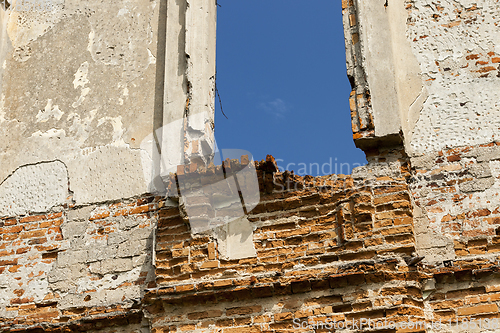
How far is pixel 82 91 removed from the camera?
19.4 feet

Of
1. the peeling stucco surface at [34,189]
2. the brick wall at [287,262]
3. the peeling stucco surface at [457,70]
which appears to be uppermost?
the peeling stucco surface at [457,70]

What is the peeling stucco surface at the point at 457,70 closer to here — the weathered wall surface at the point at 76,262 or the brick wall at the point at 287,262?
the brick wall at the point at 287,262

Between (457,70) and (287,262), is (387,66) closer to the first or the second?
(457,70)

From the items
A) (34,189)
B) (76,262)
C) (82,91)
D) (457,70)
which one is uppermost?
(82,91)

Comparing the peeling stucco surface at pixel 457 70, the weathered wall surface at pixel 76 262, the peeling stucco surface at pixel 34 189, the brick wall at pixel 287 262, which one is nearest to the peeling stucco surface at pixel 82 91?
the peeling stucco surface at pixel 34 189

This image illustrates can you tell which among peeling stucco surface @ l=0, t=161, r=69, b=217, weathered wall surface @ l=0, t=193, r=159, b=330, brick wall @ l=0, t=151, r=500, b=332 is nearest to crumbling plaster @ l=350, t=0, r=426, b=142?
brick wall @ l=0, t=151, r=500, b=332

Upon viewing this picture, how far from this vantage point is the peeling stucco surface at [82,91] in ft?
18.3

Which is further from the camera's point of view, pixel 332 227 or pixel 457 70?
pixel 457 70

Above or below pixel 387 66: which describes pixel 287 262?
below

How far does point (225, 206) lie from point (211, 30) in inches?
78.4

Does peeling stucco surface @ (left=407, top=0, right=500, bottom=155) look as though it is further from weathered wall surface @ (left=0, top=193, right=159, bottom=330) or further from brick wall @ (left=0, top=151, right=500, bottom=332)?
weathered wall surface @ (left=0, top=193, right=159, bottom=330)

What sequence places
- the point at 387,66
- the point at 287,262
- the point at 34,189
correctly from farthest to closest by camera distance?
the point at 34,189 → the point at 387,66 → the point at 287,262

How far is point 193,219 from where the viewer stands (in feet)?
16.1

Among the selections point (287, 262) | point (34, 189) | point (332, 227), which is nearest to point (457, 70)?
point (332, 227)
